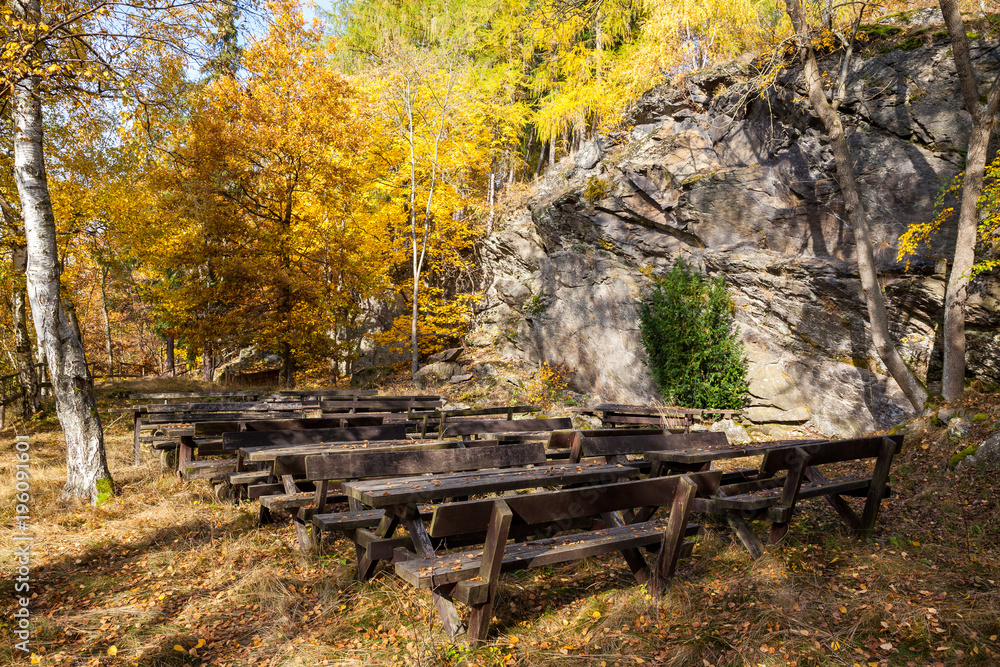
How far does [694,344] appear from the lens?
40.8ft

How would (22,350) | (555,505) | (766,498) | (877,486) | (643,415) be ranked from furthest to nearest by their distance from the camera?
(22,350) < (643,415) < (877,486) < (766,498) < (555,505)

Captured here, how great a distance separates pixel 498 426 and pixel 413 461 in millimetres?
2917

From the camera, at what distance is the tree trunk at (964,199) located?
862cm

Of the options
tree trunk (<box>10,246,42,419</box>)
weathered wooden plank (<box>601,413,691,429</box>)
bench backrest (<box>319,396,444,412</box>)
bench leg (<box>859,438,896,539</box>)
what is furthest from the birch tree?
tree trunk (<box>10,246,42,419</box>)

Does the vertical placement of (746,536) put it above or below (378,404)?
below

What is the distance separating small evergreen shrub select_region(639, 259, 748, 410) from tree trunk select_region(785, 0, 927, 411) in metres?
2.72

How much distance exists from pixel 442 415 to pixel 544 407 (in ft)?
21.4

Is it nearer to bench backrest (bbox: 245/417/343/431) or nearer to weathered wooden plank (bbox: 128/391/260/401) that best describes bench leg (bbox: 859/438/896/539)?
bench backrest (bbox: 245/417/343/431)

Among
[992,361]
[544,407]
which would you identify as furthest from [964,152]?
[544,407]

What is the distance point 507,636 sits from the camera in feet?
10.8

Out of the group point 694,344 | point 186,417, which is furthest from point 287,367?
point 694,344

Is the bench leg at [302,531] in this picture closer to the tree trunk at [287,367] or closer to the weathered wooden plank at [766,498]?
the weathered wooden plank at [766,498]

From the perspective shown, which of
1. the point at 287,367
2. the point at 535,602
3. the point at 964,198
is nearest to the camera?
the point at 535,602

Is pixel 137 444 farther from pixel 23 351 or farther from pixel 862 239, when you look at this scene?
pixel 862 239
